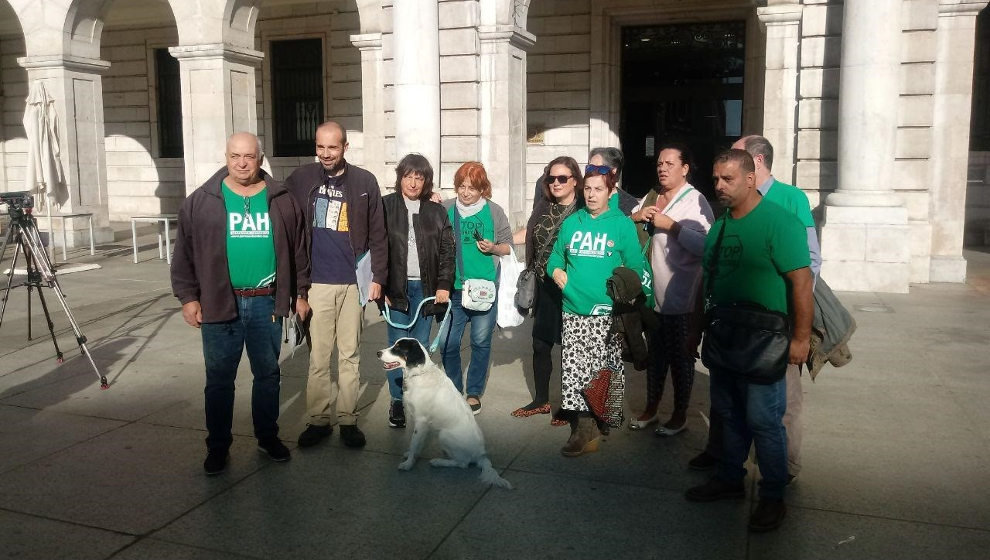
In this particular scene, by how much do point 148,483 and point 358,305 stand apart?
147 cm

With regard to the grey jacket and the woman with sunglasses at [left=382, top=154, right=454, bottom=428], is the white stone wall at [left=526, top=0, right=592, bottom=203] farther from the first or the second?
the grey jacket

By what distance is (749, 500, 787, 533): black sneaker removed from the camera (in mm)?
3754

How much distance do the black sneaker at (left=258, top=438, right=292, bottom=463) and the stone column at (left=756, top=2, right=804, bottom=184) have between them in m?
8.32

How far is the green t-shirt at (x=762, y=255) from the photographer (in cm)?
363

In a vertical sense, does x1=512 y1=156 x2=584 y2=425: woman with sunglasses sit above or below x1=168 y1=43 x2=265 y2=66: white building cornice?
below

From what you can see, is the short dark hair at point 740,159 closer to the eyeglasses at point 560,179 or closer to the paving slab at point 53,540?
the eyeglasses at point 560,179

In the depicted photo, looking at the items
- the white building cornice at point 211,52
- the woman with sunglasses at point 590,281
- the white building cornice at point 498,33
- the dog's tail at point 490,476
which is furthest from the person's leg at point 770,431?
the white building cornice at point 211,52

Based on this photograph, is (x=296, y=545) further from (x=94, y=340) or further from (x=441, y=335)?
(x=94, y=340)

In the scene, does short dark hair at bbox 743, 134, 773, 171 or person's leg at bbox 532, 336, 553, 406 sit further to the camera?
person's leg at bbox 532, 336, 553, 406

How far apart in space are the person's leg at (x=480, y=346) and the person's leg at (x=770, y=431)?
2062 mm

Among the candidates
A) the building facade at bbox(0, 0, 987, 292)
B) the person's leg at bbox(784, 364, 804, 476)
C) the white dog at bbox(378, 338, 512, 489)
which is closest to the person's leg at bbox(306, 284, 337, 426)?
the white dog at bbox(378, 338, 512, 489)

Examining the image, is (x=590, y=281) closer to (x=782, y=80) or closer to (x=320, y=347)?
(x=320, y=347)

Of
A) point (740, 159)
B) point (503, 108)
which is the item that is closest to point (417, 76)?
point (503, 108)

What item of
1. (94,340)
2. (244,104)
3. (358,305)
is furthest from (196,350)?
(244,104)
